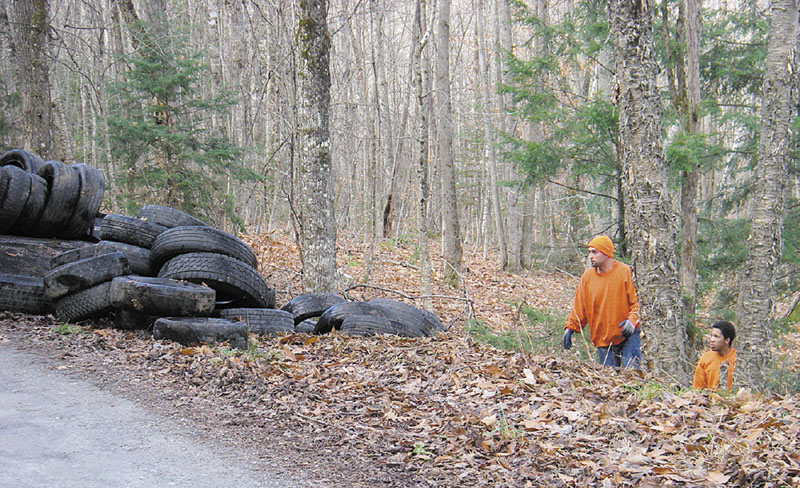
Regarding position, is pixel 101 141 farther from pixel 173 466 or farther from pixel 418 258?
pixel 173 466

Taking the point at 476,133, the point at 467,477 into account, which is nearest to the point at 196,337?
the point at 467,477

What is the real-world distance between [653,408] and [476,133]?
25.5m

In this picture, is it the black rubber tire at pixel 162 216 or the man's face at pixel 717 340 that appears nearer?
the man's face at pixel 717 340

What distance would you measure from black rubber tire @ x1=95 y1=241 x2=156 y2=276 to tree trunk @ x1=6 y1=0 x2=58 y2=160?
5699 mm

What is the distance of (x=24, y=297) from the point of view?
7598mm

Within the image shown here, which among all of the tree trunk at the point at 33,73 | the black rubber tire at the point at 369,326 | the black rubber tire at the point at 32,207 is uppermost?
the tree trunk at the point at 33,73

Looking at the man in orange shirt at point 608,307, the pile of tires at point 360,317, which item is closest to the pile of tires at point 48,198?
the pile of tires at point 360,317

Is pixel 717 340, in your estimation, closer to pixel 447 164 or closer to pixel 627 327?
pixel 627 327

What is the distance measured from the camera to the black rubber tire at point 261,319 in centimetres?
752

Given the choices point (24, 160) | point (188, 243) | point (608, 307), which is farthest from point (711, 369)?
point (24, 160)

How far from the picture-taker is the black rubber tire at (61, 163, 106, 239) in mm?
9341

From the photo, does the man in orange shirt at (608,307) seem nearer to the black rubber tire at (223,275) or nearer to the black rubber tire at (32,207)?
the black rubber tire at (223,275)

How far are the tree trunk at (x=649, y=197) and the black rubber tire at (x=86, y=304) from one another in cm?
664

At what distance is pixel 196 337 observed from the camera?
6.58 meters
